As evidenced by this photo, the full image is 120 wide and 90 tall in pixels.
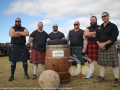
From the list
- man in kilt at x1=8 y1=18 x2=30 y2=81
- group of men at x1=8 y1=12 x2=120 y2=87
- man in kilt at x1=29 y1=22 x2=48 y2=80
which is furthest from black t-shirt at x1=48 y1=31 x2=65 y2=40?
man in kilt at x1=8 y1=18 x2=30 y2=81

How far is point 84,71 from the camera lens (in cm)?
513

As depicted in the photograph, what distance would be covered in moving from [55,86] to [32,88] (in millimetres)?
689

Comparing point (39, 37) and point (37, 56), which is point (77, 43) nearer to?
point (39, 37)

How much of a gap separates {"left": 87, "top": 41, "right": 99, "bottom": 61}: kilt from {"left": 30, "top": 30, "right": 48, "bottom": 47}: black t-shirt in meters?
1.49

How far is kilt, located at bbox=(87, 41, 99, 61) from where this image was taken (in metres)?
4.95

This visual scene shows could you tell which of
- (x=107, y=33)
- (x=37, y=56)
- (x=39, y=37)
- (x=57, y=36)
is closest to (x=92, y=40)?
(x=107, y=33)

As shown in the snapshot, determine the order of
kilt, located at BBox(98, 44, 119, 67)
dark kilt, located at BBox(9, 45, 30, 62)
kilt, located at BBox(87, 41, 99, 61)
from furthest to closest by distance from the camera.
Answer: dark kilt, located at BBox(9, 45, 30, 62) < kilt, located at BBox(87, 41, 99, 61) < kilt, located at BBox(98, 44, 119, 67)

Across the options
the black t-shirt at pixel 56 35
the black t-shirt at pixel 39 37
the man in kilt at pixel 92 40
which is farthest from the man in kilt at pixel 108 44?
the black t-shirt at pixel 39 37

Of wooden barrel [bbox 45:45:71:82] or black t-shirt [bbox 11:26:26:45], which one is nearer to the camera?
wooden barrel [bbox 45:45:71:82]

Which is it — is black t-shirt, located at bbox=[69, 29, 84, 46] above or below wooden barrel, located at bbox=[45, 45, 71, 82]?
above

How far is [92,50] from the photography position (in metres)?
4.97

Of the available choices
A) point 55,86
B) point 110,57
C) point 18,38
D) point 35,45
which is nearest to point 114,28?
point 110,57

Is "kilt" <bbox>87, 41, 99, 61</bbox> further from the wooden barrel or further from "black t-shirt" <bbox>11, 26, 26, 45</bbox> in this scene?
"black t-shirt" <bbox>11, 26, 26, 45</bbox>

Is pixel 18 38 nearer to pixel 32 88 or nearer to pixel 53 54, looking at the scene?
pixel 53 54
